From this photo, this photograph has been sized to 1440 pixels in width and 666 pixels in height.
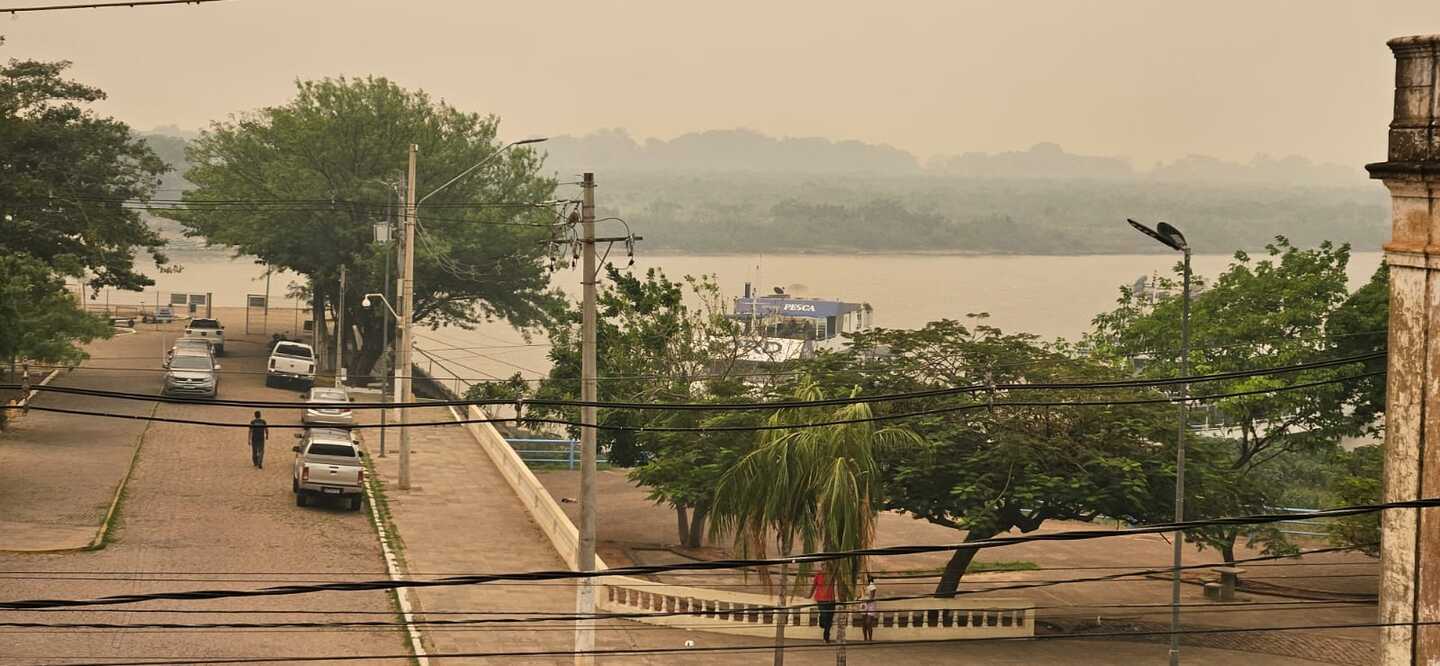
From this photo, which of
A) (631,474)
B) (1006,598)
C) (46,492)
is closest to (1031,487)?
(1006,598)

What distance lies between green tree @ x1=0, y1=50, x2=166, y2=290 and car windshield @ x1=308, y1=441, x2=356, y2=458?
18.4m

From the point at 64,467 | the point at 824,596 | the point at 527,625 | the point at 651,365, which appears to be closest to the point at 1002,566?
the point at 824,596

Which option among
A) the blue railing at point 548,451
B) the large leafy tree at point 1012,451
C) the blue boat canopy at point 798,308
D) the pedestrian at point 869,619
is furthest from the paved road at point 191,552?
the blue boat canopy at point 798,308

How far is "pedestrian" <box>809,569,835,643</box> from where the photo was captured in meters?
28.5

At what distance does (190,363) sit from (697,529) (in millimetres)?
18459

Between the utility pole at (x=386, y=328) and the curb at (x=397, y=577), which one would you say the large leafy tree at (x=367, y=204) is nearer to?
the utility pole at (x=386, y=328)

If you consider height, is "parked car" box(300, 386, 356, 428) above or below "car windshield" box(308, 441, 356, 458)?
above

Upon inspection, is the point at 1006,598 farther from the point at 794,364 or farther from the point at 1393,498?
the point at 1393,498

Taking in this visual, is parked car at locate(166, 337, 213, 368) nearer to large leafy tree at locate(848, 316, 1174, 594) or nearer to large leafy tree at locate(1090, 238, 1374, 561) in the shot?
large leafy tree at locate(848, 316, 1174, 594)

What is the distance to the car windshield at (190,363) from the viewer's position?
5047cm

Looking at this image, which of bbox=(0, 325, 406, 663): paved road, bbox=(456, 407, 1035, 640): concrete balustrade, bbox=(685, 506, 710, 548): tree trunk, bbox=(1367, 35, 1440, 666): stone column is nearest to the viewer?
bbox=(1367, 35, 1440, 666): stone column

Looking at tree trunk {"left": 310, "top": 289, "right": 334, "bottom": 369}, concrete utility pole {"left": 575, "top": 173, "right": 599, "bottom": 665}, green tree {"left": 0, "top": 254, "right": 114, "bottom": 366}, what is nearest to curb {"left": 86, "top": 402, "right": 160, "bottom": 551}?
green tree {"left": 0, "top": 254, "right": 114, "bottom": 366}

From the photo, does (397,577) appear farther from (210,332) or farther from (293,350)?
(210,332)

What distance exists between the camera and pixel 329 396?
47.3m
